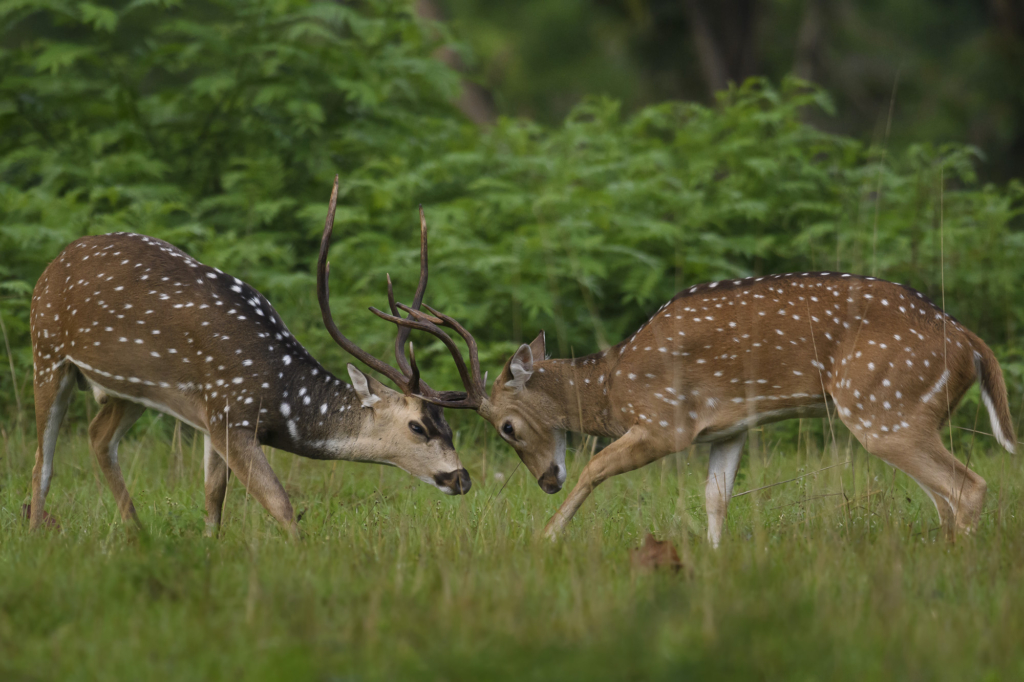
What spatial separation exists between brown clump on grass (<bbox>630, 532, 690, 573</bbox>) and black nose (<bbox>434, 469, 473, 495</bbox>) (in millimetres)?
1483

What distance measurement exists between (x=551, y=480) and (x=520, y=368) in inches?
26.0

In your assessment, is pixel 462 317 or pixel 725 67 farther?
pixel 725 67

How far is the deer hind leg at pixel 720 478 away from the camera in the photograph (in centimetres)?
520

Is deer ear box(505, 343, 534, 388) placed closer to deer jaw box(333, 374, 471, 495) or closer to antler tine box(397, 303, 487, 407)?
antler tine box(397, 303, 487, 407)

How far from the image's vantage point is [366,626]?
119 inches

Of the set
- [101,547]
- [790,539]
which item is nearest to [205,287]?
[101,547]

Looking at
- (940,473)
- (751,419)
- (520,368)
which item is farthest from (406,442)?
(940,473)

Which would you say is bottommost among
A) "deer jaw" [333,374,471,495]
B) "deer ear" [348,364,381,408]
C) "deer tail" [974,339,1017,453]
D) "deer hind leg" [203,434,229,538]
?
"deer hind leg" [203,434,229,538]

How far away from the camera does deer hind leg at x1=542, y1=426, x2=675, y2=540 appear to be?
4.98 m

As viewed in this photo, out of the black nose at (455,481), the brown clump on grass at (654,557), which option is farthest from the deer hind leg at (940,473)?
the black nose at (455,481)

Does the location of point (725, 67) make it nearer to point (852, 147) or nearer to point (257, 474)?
point (852, 147)

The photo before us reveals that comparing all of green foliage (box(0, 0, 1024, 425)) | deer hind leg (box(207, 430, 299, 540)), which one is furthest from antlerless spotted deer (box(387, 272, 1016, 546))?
green foliage (box(0, 0, 1024, 425))

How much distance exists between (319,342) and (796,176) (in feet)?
15.4

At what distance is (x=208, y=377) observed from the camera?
5145 mm
